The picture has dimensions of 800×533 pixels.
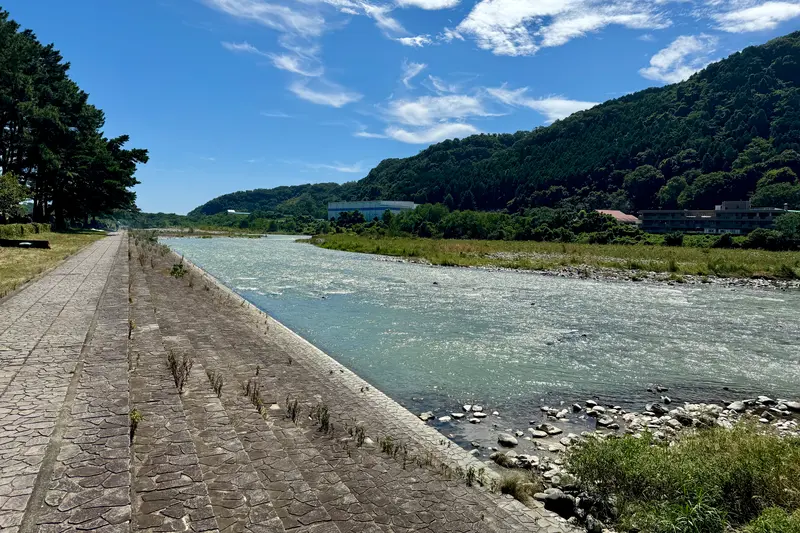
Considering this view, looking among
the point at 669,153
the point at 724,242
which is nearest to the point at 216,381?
the point at 724,242

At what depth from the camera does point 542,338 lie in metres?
14.3

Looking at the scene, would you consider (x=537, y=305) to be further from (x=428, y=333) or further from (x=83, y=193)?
(x=83, y=193)

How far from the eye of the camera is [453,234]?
91125 millimetres

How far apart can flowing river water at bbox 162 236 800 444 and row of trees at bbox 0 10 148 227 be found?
31.2m

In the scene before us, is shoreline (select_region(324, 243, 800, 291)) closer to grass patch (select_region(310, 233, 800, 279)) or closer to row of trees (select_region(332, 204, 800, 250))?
grass patch (select_region(310, 233, 800, 279))

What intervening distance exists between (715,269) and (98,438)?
122 ft

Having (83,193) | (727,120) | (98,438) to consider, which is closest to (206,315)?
(98,438)

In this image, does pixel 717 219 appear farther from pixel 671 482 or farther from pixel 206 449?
pixel 206 449

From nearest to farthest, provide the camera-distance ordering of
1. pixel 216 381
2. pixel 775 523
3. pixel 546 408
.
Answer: pixel 775 523, pixel 216 381, pixel 546 408

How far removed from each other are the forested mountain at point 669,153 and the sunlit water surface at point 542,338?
93.7m

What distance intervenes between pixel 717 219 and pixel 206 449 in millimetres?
102516

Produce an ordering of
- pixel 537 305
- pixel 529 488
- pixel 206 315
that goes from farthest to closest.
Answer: pixel 537 305
pixel 206 315
pixel 529 488

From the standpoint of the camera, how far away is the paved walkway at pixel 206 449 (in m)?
3.76

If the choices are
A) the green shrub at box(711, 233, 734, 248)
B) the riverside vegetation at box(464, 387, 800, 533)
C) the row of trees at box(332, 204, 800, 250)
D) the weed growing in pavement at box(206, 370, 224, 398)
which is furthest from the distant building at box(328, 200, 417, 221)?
the riverside vegetation at box(464, 387, 800, 533)
